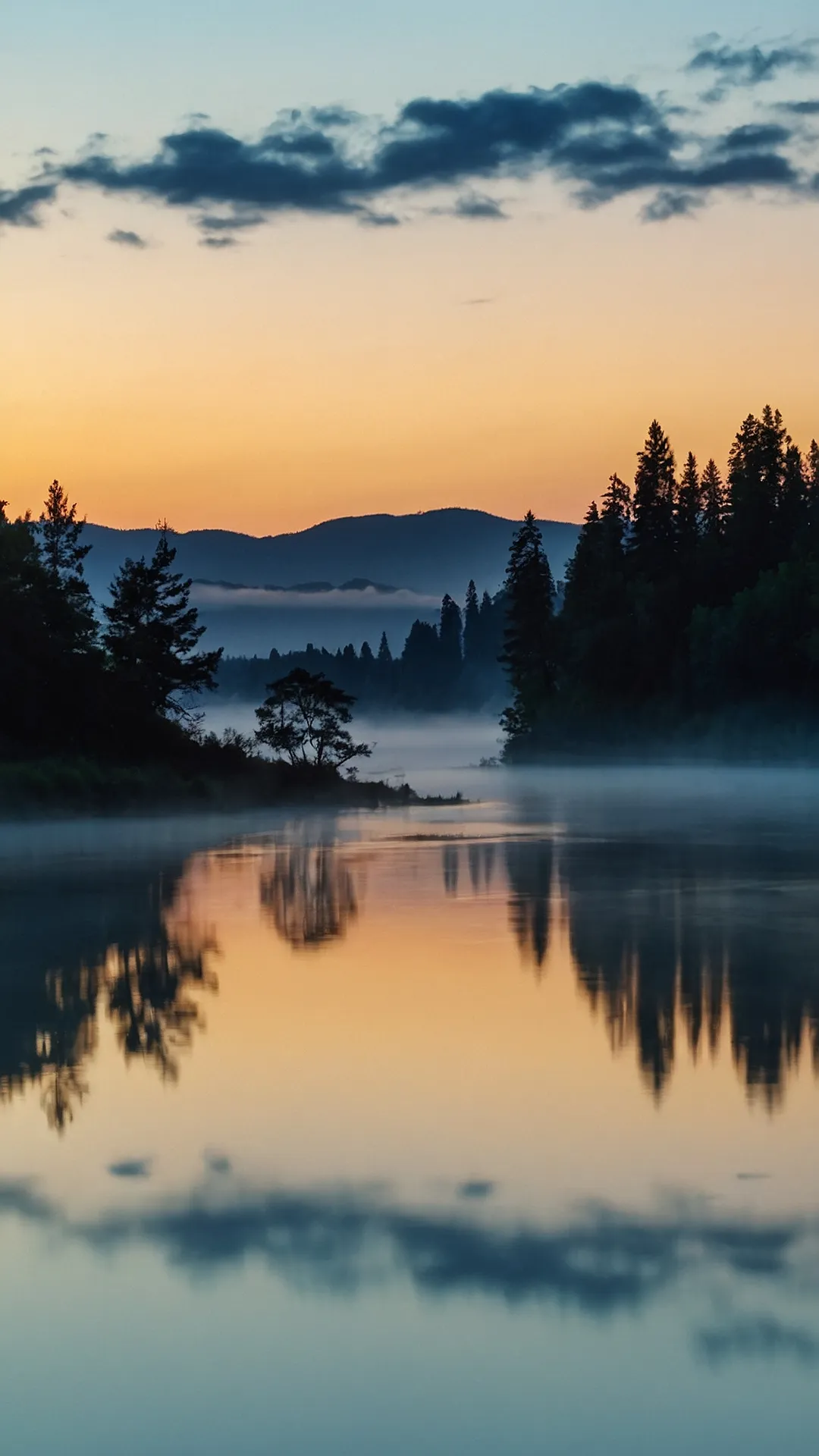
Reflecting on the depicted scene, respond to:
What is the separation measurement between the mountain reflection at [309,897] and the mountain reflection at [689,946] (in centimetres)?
214

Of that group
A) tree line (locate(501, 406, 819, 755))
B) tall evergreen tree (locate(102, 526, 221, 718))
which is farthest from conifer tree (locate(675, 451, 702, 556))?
tall evergreen tree (locate(102, 526, 221, 718))

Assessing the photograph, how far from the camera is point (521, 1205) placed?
8.71 metres

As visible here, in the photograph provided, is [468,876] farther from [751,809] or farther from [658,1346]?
[751,809]

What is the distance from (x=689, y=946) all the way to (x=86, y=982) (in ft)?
19.8

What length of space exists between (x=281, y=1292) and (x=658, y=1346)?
1523 mm

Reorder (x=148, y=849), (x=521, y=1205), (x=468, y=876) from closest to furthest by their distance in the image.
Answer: (x=521, y=1205)
(x=468, y=876)
(x=148, y=849)

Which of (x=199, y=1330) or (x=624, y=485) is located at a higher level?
(x=624, y=485)

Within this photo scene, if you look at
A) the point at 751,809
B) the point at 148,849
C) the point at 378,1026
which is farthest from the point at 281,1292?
the point at 751,809

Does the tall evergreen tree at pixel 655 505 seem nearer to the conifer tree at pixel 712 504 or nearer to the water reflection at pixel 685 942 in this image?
the conifer tree at pixel 712 504

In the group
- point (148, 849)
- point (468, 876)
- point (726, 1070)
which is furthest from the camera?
point (148, 849)

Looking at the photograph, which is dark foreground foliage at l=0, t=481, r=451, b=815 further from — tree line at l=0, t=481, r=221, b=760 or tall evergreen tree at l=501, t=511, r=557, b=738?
tall evergreen tree at l=501, t=511, r=557, b=738

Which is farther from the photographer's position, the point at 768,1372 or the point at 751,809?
the point at 751,809

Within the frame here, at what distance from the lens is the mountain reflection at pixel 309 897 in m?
21.0

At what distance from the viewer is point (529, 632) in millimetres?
146250
